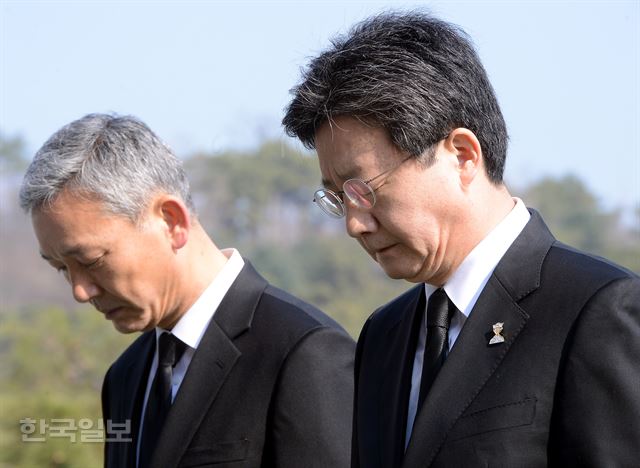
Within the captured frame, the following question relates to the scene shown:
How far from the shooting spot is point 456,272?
94.7 inches

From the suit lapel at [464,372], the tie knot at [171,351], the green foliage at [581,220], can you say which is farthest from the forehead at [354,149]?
the green foliage at [581,220]

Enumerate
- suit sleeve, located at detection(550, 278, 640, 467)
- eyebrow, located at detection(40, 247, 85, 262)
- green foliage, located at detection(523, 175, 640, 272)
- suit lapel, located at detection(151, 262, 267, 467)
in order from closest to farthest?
suit sleeve, located at detection(550, 278, 640, 467)
suit lapel, located at detection(151, 262, 267, 467)
eyebrow, located at detection(40, 247, 85, 262)
green foliage, located at detection(523, 175, 640, 272)

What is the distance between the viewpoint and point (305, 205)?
37.1ft

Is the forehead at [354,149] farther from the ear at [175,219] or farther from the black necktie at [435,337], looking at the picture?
the ear at [175,219]

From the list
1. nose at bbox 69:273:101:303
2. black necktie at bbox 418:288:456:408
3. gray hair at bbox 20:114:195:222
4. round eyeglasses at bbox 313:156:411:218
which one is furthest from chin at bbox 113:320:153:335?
black necktie at bbox 418:288:456:408

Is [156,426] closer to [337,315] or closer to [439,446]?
[439,446]

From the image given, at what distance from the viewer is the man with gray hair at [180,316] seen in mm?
2869

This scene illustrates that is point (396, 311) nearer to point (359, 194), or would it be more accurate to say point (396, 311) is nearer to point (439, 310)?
point (439, 310)

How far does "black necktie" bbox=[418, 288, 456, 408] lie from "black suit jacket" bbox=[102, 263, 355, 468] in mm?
540

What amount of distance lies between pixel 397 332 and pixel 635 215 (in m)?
6.58

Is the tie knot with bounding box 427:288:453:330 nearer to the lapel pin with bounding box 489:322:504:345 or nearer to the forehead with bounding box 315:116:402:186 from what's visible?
the lapel pin with bounding box 489:322:504:345

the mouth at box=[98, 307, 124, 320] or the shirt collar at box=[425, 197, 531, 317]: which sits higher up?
the shirt collar at box=[425, 197, 531, 317]

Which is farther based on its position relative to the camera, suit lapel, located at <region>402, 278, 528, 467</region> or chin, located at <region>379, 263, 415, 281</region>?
chin, located at <region>379, 263, 415, 281</region>

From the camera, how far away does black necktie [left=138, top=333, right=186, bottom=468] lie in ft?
10.2
